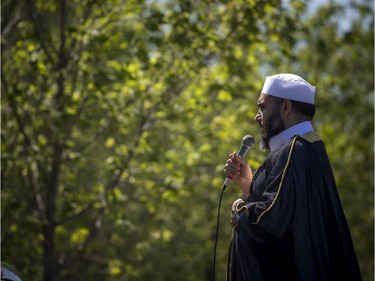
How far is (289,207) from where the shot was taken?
4.54 metres

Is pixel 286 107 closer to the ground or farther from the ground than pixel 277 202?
farther from the ground

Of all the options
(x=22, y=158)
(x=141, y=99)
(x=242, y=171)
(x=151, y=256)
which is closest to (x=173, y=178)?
(x=141, y=99)

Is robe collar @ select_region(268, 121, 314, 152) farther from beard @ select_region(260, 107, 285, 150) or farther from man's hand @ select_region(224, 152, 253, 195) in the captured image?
man's hand @ select_region(224, 152, 253, 195)

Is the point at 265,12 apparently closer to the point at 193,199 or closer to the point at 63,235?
the point at 63,235

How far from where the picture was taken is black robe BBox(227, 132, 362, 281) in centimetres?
456

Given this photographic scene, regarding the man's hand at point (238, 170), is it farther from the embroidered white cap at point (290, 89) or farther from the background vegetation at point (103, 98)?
the background vegetation at point (103, 98)

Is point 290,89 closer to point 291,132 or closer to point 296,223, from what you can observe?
Answer: point 291,132

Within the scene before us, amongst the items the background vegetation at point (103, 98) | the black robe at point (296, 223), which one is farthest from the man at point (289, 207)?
the background vegetation at point (103, 98)

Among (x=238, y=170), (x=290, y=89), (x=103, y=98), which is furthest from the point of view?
(x=103, y=98)

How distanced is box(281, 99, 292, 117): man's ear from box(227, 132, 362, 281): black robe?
0.19 m

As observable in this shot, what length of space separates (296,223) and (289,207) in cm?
11

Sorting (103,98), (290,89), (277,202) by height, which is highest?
(290,89)

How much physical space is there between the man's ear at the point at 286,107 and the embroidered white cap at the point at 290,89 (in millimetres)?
27

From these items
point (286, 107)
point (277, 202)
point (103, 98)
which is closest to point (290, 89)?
point (286, 107)
